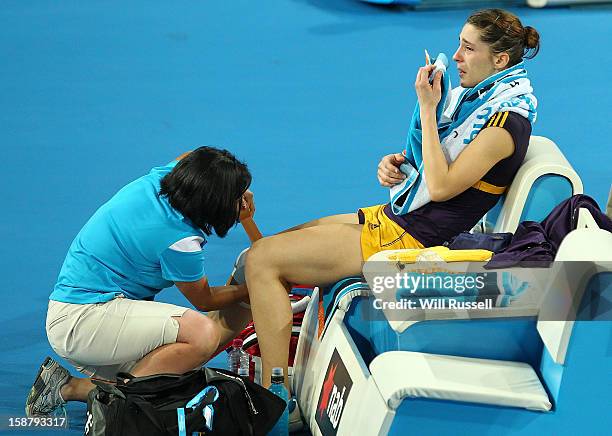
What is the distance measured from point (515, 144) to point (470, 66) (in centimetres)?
38

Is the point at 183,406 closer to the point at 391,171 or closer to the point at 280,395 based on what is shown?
the point at 280,395

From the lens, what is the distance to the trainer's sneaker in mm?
4262

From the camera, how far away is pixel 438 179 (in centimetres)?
406

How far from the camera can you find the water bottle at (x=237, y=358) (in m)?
4.40

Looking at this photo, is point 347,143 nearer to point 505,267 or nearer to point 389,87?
point 389,87

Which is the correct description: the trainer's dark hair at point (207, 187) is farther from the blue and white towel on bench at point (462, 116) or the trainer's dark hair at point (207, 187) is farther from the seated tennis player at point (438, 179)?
the blue and white towel on bench at point (462, 116)

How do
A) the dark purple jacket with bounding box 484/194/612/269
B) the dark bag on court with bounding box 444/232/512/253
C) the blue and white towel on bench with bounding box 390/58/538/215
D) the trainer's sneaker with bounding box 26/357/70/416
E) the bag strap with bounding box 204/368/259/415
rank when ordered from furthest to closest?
the trainer's sneaker with bounding box 26/357/70/416
the blue and white towel on bench with bounding box 390/58/538/215
the dark bag on court with bounding box 444/232/512/253
the bag strap with bounding box 204/368/259/415
the dark purple jacket with bounding box 484/194/612/269

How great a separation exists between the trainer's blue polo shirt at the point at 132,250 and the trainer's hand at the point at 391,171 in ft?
2.58

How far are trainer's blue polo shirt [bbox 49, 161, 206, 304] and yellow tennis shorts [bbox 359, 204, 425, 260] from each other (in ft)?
1.96

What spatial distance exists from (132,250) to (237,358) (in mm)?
697

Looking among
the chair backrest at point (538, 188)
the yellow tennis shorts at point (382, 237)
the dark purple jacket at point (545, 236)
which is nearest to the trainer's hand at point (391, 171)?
the yellow tennis shorts at point (382, 237)

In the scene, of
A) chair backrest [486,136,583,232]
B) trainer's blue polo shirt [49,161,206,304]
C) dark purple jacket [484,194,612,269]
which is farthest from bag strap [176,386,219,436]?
chair backrest [486,136,583,232]

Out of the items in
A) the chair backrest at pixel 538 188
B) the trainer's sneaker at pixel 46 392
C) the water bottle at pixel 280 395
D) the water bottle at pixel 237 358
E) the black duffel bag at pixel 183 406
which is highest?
the chair backrest at pixel 538 188

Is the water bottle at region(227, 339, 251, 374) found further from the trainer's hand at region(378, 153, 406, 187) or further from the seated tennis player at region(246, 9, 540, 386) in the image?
the trainer's hand at region(378, 153, 406, 187)
